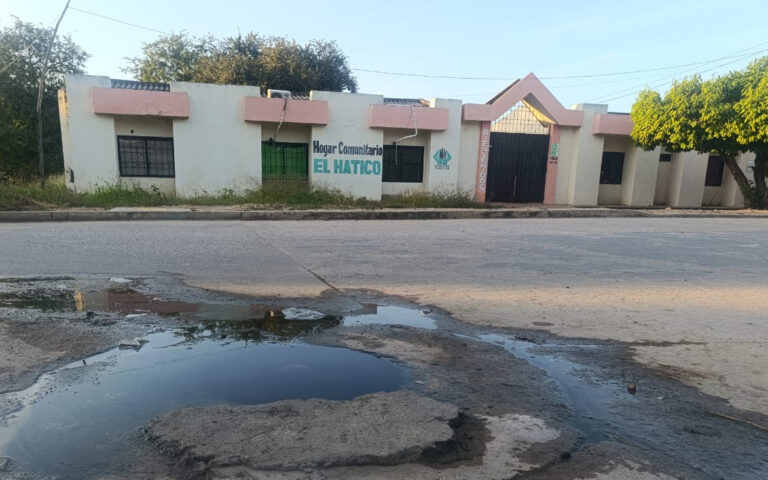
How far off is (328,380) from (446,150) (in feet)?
54.6

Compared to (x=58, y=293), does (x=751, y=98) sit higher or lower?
higher

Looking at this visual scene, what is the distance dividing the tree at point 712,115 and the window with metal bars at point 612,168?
2359mm

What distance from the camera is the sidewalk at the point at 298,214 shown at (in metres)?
12.0

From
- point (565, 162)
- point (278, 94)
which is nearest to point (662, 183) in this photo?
point (565, 162)

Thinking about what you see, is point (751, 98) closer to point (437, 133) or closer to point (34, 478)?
point (437, 133)

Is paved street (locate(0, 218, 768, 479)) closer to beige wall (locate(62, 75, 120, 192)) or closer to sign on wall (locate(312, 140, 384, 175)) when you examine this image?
beige wall (locate(62, 75, 120, 192))

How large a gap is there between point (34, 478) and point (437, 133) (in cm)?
1781

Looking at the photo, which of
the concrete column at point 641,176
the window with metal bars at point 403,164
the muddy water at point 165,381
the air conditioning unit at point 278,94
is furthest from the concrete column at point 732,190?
the muddy water at point 165,381

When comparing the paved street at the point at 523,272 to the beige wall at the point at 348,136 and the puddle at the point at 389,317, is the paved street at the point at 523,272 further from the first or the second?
the beige wall at the point at 348,136

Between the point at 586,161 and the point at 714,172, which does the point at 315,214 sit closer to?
the point at 586,161

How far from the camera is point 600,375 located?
130 inches

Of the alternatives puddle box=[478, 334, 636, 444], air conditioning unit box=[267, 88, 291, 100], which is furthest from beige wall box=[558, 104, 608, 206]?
puddle box=[478, 334, 636, 444]

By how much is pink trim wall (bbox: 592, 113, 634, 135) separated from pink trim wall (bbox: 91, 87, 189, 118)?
1580cm

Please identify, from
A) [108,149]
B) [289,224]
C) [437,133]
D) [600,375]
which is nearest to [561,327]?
[600,375]
